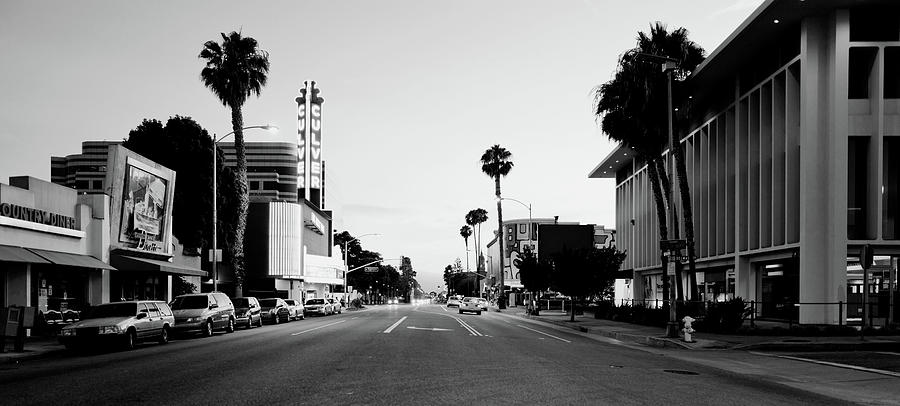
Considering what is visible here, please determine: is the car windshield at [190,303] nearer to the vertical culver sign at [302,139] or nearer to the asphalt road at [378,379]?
the asphalt road at [378,379]

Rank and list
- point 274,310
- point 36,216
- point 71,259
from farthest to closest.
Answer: point 274,310, point 71,259, point 36,216

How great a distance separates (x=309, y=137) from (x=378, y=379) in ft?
255

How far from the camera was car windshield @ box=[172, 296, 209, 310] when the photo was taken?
29719mm

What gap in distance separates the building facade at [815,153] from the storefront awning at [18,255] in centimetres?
2655

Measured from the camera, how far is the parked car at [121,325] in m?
21.4

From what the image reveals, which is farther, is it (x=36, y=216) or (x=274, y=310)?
(x=274, y=310)

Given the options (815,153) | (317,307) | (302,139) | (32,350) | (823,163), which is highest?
(302,139)

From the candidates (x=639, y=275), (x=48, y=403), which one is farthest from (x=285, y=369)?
(x=639, y=275)

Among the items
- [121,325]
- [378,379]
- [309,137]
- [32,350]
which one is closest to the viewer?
[378,379]

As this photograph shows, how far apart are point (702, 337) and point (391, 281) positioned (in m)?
151

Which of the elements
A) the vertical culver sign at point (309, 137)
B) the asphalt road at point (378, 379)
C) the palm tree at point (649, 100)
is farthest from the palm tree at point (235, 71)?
the vertical culver sign at point (309, 137)

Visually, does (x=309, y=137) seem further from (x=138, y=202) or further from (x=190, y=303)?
(x=190, y=303)

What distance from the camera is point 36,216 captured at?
88.5ft

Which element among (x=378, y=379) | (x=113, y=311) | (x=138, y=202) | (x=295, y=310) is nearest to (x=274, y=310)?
(x=295, y=310)
